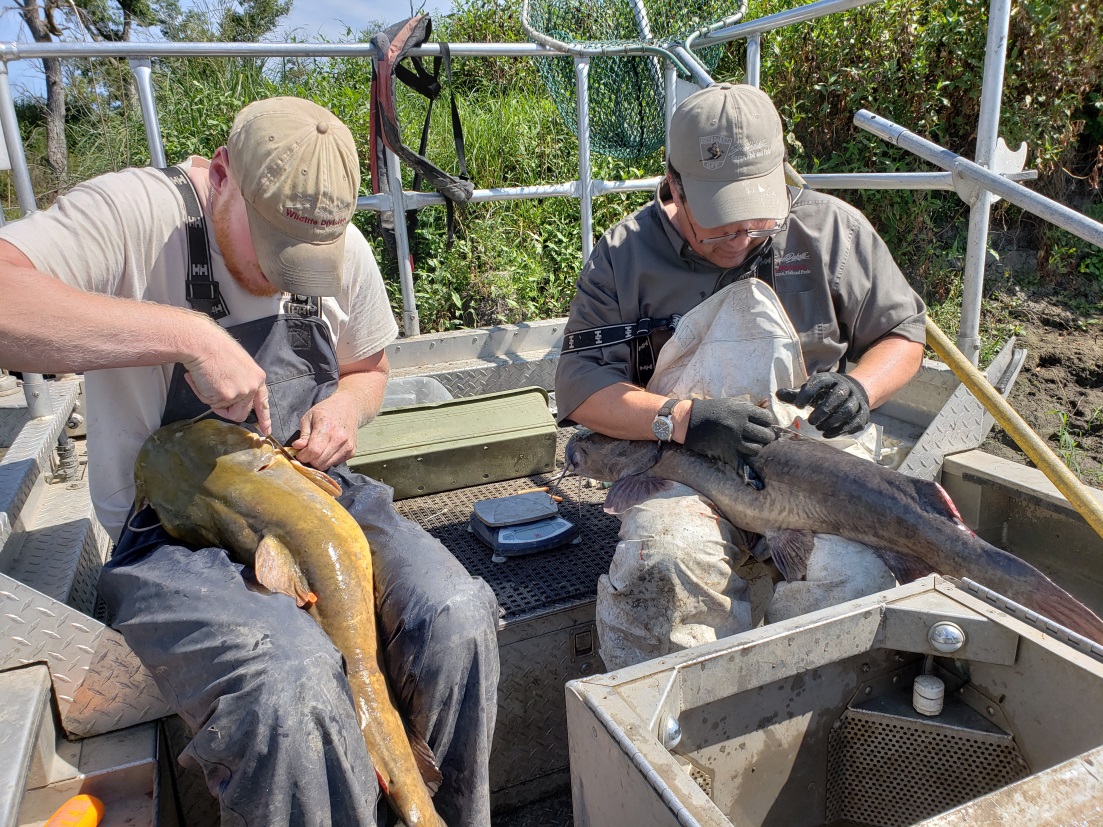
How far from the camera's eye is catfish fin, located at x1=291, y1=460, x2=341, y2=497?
2455mm

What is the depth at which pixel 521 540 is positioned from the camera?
10.3ft

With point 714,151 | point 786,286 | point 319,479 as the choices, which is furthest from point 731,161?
point 319,479

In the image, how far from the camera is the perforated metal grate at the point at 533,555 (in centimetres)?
289

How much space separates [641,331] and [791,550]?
94cm

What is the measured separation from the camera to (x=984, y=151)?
3.46 m

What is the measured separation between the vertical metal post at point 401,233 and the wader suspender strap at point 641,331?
204 cm

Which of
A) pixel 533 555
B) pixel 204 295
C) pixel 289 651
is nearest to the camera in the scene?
pixel 289 651

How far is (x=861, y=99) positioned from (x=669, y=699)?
7.52m

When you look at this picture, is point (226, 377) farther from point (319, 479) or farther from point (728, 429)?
point (728, 429)

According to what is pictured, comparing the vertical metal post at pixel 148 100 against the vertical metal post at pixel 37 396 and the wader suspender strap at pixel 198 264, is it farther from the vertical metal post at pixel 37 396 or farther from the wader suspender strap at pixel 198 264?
the wader suspender strap at pixel 198 264

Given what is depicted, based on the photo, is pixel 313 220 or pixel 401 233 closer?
pixel 313 220

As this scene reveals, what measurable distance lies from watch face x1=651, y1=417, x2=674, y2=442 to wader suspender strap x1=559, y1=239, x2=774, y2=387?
360 mm

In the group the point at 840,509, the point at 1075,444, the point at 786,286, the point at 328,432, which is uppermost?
the point at 786,286

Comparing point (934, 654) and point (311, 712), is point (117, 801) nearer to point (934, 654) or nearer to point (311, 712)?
point (311, 712)
